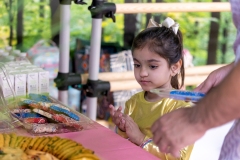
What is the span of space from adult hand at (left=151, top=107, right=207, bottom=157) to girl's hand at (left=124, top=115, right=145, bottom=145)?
744mm

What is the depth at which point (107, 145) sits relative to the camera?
1558 millimetres

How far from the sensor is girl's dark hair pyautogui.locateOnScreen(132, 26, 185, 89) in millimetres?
1976

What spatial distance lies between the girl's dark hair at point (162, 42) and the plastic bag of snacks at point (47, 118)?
1.31ft

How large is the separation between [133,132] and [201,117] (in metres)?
0.84

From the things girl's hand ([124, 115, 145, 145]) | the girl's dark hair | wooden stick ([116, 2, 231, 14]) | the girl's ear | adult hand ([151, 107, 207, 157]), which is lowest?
girl's hand ([124, 115, 145, 145])

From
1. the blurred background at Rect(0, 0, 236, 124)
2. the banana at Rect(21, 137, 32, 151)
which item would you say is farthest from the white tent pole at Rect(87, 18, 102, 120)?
the banana at Rect(21, 137, 32, 151)

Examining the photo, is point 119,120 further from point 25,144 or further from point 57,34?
point 57,34

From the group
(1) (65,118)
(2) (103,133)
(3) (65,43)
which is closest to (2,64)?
(1) (65,118)

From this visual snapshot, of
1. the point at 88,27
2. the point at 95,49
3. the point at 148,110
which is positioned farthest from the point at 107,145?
the point at 88,27

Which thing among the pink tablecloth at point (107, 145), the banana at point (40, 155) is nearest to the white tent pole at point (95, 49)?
the pink tablecloth at point (107, 145)

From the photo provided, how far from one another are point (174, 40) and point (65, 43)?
95 centimetres

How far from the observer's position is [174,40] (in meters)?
2.02

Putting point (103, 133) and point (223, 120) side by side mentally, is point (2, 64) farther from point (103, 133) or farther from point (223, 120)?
point (223, 120)

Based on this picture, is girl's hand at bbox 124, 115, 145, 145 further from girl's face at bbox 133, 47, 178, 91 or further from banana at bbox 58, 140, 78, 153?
banana at bbox 58, 140, 78, 153
